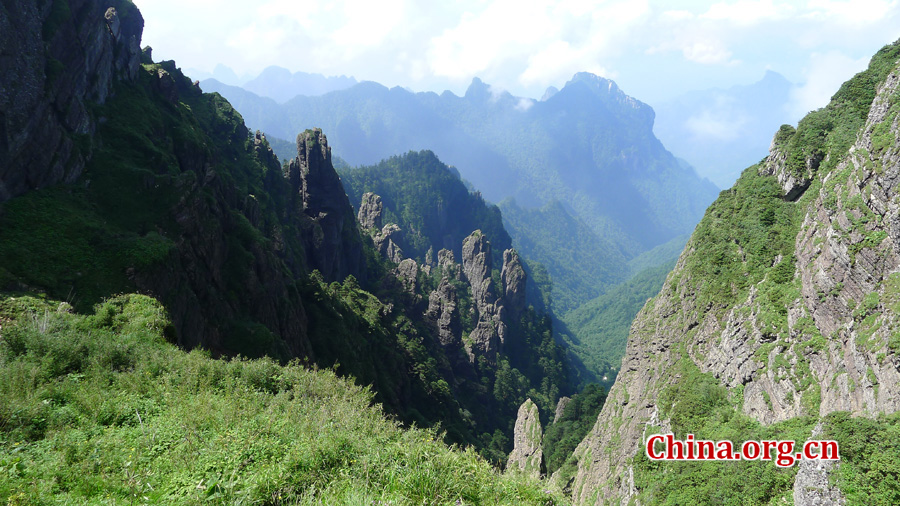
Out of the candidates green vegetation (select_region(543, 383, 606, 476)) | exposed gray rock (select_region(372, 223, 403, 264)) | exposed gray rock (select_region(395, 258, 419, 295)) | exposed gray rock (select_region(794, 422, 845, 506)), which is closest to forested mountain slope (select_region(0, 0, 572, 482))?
green vegetation (select_region(543, 383, 606, 476))

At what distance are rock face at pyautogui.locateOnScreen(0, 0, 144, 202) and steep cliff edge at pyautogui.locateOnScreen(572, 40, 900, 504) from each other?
39.1m

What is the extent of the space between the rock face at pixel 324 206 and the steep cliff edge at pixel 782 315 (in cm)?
5060

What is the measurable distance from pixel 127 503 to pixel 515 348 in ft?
350

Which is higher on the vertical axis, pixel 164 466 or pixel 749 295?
pixel 749 295

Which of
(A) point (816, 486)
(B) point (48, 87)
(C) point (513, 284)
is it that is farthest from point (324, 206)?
(A) point (816, 486)

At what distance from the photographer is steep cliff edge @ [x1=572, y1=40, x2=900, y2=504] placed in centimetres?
1823

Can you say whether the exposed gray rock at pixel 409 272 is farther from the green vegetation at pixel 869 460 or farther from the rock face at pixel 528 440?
the green vegetation at pixel 869 460

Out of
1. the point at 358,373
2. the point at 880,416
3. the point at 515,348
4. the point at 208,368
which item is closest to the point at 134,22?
the point at 358,373

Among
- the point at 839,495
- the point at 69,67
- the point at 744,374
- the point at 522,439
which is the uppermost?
the point at 69,67

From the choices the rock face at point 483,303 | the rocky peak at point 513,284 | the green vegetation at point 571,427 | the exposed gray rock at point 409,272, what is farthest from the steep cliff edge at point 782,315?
the rocky peak at point 513,284

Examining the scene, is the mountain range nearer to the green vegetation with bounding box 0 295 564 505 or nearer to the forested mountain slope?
the green vegetation with bounding box 0 295 564 505

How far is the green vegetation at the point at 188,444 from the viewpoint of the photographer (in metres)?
6.98

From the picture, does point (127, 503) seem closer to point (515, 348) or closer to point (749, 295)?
point (749, 295)

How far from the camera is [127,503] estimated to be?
6617mm
